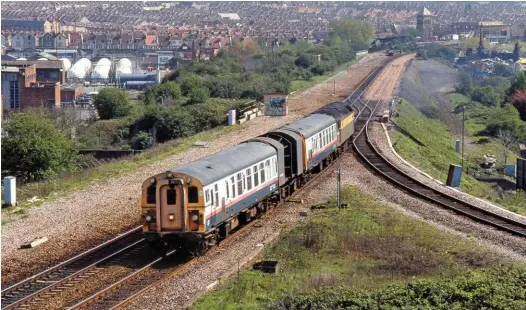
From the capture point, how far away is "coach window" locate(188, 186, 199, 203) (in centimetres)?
2025

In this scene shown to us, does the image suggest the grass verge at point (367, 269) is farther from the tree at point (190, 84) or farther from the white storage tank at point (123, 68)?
the white storage tank at point (123, 68)

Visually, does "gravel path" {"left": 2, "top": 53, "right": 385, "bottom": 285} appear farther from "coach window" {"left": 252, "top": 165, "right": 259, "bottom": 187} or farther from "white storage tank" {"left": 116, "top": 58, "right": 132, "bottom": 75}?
"white storage tank" {"left": 116, "top": 58, "right": 132, "bottom": 75}

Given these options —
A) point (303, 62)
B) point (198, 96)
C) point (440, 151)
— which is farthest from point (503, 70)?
point (440, 151)

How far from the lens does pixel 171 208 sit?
20375 mm

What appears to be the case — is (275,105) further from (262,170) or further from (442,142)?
(262,170)

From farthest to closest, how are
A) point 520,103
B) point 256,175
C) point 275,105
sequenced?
1. point 520,103
2. point 275,105
3. point 256,175

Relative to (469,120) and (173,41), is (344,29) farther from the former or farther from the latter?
(469,120)

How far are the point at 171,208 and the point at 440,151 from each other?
32.4 m

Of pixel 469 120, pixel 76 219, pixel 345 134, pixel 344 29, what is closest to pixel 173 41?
pixel 344 29

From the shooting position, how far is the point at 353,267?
19.9 m

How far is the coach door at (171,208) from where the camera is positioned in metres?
20.3

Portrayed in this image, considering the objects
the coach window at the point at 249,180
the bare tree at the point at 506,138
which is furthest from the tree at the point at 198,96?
the coach window at the point at 249,180

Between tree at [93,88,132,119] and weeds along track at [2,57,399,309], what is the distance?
37.6 m

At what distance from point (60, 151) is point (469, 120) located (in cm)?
4501
